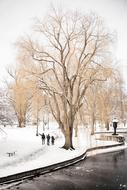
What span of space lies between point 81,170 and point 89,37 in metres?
11.6

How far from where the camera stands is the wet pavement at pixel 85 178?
12.4 m

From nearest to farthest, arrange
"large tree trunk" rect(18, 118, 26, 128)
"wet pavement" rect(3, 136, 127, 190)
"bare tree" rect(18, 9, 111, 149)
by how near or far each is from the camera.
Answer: "wet pavement" rect(3, 136, 127, 190), "bare tree" rect(18, 9, 111, 149), "large tree trunk" rect(18, 118, 26, 128)

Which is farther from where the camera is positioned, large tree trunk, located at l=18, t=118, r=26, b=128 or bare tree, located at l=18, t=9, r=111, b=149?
large tree trunk, located at l=18, t=118, r=26, b=128

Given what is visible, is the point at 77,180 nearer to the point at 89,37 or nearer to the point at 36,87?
the point at 36,87

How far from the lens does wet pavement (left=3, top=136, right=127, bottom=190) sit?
40.5 feet

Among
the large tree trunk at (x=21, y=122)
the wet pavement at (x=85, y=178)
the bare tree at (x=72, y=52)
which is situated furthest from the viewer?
the large tree trunk at (x=21, y=122)

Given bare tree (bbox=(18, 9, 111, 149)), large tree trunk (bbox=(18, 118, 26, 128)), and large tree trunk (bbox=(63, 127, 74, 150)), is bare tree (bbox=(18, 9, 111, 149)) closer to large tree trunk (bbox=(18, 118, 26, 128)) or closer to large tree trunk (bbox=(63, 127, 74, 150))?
large tree trunk (bbox=(63, 127, 74, 150))

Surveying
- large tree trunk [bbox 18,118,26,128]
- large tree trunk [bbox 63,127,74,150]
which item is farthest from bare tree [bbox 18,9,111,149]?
large tree trunk [bbox 18,118,26,128]

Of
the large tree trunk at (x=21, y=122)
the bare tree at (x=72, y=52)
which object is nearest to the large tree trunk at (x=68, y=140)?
the bare tree at (x=72, y=52)

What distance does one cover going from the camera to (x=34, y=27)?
909 inches

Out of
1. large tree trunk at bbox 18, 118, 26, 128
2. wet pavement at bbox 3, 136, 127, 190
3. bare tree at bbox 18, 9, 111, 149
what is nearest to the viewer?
wet pavement at bbox 3, 136, 127, 190

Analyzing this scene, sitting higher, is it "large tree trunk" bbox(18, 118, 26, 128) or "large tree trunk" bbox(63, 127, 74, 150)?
"large tree trunk" bbox(18, 118, 26, 128)

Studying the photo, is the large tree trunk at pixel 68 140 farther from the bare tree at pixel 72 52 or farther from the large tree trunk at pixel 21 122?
the large tree trunk at pixel 21 122

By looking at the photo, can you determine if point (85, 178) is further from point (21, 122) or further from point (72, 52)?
point (21, 122)
